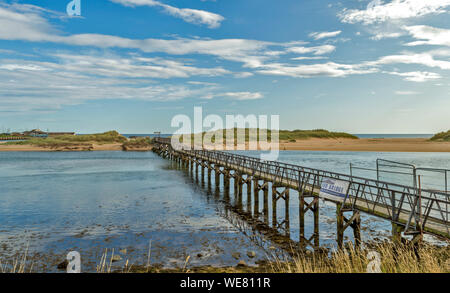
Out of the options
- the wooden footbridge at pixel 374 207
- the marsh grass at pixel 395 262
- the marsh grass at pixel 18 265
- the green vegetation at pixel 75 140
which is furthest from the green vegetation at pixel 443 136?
the green vegetation at pixel 75 140

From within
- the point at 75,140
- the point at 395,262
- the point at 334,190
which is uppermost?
the point at 75,140

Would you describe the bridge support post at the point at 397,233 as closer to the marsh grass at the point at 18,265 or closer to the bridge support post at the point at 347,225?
the bridge support post at the point at 347,225

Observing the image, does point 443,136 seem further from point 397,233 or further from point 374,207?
point 397,233

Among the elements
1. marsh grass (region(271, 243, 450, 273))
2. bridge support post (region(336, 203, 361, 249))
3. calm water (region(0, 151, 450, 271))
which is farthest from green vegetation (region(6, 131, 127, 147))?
marsh grass (region(271, 243, 450, 273))

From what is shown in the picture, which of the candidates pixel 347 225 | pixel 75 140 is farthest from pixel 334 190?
pixel 75 140

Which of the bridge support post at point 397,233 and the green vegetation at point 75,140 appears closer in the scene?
the bridge support post at point 397,233

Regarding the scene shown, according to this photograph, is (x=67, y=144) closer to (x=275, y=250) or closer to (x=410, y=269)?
(x=275, y=250)

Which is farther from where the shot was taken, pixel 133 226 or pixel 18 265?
pixel 133 226

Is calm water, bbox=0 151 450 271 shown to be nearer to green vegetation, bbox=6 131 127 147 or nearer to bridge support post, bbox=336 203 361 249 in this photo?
bridge support post, bbox=336 203 361 249

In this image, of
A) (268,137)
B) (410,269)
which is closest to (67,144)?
(268,137)

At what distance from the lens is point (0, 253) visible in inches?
563

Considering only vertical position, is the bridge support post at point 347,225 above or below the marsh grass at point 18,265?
above

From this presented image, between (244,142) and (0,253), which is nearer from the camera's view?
(0,253)
